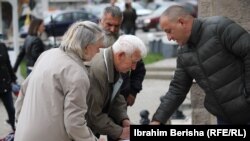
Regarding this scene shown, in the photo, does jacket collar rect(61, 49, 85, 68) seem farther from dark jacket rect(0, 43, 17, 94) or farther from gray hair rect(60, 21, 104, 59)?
dark jacket rect(0, 43, 17, 94)

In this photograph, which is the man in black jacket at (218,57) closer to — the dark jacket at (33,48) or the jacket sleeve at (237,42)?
the jacket sleeve at (237,42)

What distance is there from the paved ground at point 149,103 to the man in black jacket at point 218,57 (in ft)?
13.8

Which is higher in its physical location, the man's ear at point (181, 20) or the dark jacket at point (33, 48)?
the man's ear at point (181, 20)

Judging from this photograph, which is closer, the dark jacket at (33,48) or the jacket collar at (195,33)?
the jacket collar at (195,33)

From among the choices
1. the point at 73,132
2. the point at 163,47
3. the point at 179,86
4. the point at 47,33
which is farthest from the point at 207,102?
the point at 47,33

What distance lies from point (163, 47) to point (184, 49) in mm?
14660

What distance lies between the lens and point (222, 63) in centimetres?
448

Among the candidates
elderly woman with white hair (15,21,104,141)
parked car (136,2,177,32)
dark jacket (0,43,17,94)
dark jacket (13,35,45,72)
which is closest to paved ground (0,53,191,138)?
dark jacket (0,43,17,94)

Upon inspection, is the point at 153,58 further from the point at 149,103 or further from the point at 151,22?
the point at 151,22

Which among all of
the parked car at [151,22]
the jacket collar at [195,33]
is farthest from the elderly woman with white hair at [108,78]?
the parked car at [151,22]

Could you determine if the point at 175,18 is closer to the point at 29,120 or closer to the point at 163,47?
the point at 29,120

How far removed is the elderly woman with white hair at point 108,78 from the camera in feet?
14.0

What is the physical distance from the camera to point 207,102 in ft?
15.5

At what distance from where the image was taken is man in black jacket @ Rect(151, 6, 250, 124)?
442 centimetres
